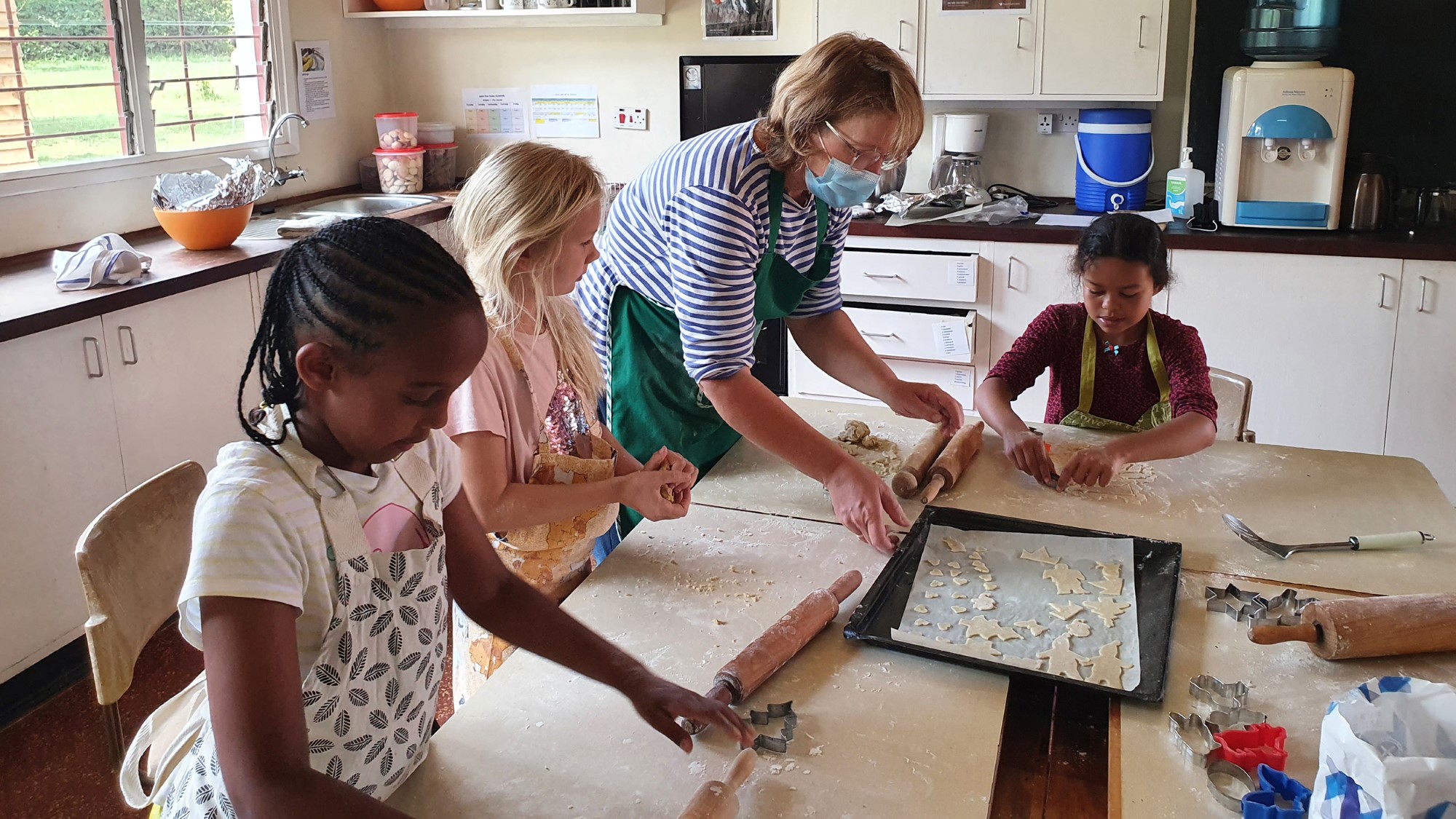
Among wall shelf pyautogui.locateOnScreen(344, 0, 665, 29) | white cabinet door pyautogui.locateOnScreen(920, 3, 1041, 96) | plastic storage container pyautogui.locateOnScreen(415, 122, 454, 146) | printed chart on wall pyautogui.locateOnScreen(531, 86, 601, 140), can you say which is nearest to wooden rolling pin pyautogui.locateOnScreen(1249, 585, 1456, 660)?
white cabinet door pyautogui.locateOnScreen(920, 3, 1041, 96)

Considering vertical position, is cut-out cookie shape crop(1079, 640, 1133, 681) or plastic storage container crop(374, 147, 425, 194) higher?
plastic storage container crop(374, 147, 425, 194)

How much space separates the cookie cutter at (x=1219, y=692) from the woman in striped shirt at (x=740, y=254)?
17.1 inches

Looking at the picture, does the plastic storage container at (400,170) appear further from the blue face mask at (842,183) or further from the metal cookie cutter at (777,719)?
the metal cookie cutter at (777,719)

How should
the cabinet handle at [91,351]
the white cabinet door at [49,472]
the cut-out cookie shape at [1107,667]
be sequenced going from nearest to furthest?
1. the cut-out cookie shape at [1107,667]
2. the white cabinet door at [49,472]
3. the cabinet handle at [91,351]

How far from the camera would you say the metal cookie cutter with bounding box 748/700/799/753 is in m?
1.02

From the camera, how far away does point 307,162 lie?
391 cm

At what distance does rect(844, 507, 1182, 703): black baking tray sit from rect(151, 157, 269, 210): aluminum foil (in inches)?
91.9

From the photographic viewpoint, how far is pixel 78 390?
2.45 m

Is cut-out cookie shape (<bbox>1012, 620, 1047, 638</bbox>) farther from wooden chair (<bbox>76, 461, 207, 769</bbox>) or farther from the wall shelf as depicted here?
the wall shelf

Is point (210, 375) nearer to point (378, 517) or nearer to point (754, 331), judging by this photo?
point (754, 331)

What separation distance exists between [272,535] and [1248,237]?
2.85 meters

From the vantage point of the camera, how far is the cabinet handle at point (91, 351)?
245 cm

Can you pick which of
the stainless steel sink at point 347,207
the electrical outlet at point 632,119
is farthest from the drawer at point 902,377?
the stainless steel sink at point 347,207

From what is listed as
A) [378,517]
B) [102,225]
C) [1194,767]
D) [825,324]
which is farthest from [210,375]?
[1194,767]
